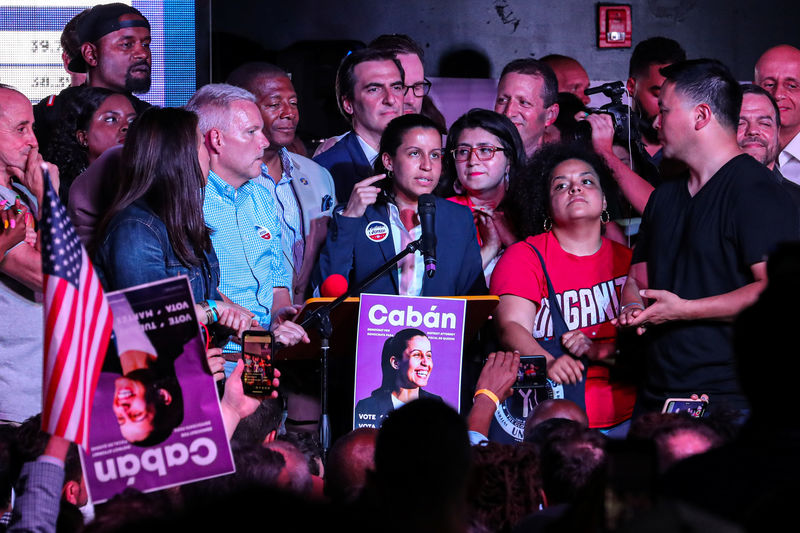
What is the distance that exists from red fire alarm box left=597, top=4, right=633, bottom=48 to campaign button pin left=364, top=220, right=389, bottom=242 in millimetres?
3955

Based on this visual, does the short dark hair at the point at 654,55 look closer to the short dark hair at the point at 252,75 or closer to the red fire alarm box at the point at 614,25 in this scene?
the red fire alarm box at the point at 614,25

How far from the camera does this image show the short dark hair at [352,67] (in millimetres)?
5961

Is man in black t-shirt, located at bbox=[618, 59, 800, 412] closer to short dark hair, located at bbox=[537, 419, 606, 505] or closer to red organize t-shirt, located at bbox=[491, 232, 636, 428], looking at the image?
red organize t-shirt, located at bbox=[491, 232, 636, 428]

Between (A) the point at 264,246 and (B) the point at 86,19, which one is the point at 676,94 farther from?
(B) the point at 86,19

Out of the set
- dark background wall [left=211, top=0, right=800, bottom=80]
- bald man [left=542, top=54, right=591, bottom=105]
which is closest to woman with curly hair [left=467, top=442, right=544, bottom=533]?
bald man [left=542, top=54, right=591, bottom=105]

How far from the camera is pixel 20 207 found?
168 inches

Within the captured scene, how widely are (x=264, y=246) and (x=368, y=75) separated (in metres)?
1.61

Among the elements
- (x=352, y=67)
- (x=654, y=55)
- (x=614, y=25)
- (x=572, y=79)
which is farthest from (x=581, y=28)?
(x=352, y=67)

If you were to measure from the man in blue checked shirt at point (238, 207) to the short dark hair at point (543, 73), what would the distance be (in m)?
1.93

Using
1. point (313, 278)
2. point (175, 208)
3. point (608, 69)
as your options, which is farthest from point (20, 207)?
point (608, 69)

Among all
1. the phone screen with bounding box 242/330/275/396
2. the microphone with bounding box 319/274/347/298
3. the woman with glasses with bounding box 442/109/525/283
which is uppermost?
the woman with glasses with bounding box 442/109/525/283

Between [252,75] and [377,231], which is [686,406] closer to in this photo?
[377,231]

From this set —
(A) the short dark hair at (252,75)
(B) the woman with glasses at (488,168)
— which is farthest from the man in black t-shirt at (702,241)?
(A) the short dark hair at (252,75)

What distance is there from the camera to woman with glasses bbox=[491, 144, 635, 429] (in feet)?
14.9
